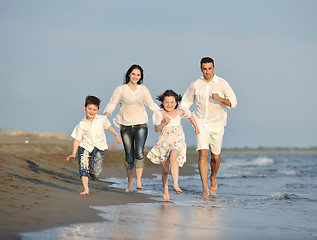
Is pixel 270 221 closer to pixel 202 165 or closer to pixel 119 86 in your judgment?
pixel 202 165

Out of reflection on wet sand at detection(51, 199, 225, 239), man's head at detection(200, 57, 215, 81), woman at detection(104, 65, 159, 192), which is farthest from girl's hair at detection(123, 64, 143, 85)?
reflection on wet sand at detection(51, 199, 225, 239)

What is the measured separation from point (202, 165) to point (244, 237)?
440cm

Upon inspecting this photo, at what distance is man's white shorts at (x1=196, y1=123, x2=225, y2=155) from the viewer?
9.22 metres

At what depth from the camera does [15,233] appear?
14.5 ft

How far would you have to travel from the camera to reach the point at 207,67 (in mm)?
9133

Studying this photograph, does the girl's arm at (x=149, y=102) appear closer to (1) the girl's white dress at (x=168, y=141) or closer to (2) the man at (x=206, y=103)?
(2) the man at (x=206, y=103)

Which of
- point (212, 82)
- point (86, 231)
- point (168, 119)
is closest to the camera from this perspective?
point (86, 231)

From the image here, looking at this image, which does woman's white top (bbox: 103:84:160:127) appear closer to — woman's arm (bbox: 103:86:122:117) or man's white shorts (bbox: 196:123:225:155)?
woman's arm (bbox: 103:86:122:117)

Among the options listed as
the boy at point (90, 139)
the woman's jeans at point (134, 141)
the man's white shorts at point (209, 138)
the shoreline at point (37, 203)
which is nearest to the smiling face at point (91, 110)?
the boy at point (90, 139)

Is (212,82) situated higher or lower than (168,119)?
higher

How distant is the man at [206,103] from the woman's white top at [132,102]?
733mm

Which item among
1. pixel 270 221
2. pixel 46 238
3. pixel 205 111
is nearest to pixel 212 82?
pixel 205 111

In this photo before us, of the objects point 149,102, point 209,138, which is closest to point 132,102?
point 149,102

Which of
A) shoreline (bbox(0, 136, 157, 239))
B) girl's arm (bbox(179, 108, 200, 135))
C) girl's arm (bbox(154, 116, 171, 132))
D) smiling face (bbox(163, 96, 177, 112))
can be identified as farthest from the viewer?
girl's arm (bbox(179, 108, 200, 135))
